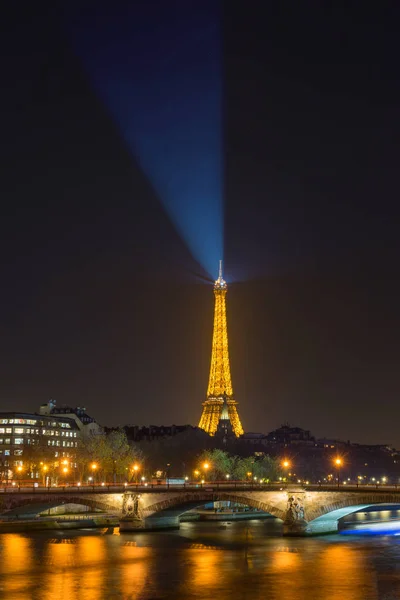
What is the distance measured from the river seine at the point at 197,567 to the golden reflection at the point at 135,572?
0.07m

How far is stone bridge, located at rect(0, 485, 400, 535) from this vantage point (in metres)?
89.4

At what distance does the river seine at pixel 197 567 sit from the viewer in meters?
56.0

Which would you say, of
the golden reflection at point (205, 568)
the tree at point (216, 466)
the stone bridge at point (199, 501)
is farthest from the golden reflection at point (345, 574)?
the tree at point (216, 466)

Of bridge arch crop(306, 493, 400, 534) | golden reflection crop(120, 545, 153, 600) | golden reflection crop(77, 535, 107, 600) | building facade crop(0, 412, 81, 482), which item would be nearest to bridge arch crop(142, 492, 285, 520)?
bridge arch crop(306, 493, 400, 534)

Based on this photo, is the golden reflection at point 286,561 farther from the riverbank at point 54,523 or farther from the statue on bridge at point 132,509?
the riverbank at point 54,523

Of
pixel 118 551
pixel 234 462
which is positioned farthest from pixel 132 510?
pixel 234 462

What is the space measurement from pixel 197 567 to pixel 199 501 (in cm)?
3025

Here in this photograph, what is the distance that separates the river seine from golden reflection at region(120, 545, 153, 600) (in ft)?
0.22

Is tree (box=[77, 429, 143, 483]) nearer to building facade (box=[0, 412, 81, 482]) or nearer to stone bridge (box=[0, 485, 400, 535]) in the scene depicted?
building facade (box=[0, 412, 81, 482])

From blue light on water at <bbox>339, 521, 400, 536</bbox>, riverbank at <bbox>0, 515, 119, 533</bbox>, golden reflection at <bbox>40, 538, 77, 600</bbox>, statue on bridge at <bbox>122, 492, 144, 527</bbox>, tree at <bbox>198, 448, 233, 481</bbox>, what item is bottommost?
golden reflection at <bbox>40, 538, 77, 600</bbox>

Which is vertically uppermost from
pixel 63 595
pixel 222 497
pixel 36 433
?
pixel 36 433

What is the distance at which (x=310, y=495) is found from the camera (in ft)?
295

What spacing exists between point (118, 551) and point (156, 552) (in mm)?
3571

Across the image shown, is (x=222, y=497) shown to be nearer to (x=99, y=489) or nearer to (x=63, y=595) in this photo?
(x=99, y=489)
